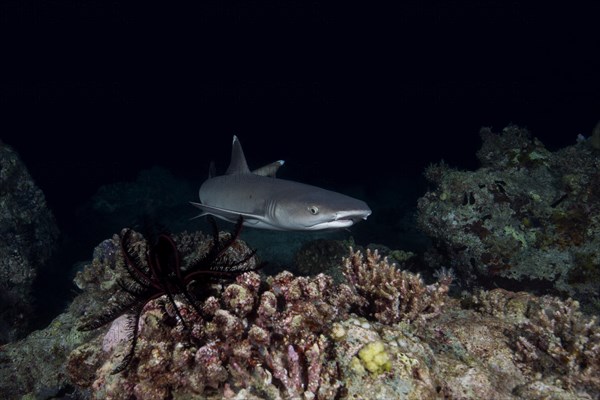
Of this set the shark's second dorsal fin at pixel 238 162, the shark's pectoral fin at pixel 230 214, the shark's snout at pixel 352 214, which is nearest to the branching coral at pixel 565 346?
the shark's snout at pixel 352 214

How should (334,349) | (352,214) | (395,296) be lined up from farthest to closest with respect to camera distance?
(352,214)
(395,296)
(334,349)

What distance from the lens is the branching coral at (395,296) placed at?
3456 mm

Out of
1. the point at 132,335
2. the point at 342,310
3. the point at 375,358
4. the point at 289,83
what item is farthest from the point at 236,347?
the point at 289,83

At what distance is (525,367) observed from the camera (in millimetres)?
3033

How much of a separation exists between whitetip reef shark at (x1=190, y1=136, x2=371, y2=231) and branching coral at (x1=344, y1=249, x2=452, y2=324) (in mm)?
1277

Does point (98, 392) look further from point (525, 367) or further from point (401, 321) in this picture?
point (525, 367)

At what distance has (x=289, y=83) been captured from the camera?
6112cm

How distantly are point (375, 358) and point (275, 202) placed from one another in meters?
3.99

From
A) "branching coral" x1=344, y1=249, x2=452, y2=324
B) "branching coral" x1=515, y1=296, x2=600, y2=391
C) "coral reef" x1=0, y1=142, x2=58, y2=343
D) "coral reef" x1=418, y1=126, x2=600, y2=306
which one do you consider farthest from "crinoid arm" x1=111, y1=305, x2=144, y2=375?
"coral reef" x1=0, y1=142, x2=58, y2=343

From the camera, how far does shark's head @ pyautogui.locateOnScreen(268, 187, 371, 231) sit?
5094mm

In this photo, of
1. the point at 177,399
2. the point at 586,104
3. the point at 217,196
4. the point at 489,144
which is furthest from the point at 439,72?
the point at 177,399

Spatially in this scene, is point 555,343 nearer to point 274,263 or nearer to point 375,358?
point 375,358

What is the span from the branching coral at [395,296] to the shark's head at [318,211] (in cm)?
119

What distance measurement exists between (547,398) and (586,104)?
9869 centimetres
